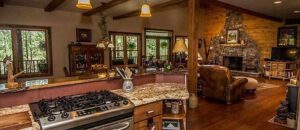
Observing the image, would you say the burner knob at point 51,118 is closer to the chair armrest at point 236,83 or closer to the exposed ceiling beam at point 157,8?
the chair armrest at point 236,83

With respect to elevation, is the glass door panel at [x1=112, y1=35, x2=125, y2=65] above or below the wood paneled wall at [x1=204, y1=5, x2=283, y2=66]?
below

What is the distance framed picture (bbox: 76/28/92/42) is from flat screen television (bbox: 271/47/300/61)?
7.55 m

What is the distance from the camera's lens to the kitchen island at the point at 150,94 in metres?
1.68

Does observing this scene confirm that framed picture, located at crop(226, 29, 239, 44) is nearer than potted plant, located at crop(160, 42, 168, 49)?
No

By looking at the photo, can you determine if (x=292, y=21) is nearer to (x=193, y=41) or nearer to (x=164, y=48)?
(x=164, y=48)

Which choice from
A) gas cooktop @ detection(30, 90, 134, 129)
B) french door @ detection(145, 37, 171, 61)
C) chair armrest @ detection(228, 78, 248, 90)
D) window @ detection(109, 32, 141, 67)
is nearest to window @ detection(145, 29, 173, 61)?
french door @ detection(145, 37, 171, 61)

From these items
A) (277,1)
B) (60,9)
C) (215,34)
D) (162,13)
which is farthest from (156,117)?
(215,34)

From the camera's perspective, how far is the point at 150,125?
1996mm

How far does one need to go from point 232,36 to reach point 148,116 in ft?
28.8

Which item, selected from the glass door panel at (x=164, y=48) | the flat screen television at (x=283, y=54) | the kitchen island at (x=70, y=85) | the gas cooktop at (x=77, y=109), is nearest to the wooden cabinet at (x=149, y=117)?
the gas cooktop at (x=77, y=109)

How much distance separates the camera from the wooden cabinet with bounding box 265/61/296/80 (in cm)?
738

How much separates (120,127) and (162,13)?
Result: 7445mm

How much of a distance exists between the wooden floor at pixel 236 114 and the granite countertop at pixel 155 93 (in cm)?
113

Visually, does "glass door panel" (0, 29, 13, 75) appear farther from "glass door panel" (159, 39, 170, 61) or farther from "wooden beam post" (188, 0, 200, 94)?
"glass door panel" (159, 39, 170, 61)
